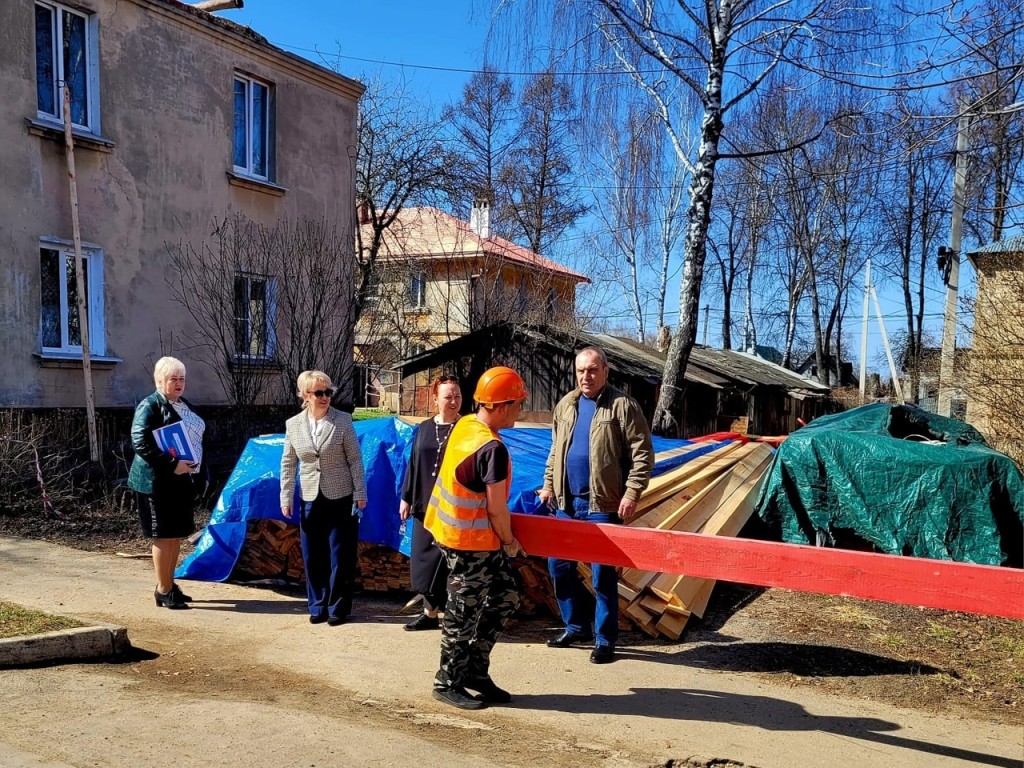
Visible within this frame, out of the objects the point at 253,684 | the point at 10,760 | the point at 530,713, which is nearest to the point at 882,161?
the point at 530,713

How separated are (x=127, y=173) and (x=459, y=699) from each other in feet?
36.1

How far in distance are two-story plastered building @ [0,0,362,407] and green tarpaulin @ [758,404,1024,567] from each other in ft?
24.5

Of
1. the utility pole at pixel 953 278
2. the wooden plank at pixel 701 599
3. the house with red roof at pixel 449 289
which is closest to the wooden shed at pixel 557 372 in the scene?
the house with red roof at pixel 449 289

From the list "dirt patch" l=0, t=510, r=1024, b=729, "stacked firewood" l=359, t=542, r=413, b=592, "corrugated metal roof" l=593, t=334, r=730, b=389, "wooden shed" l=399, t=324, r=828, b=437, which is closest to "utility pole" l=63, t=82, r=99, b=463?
"stacked firewood" l=359, t=542, r=413, b=592

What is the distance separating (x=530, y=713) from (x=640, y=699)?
655 mm

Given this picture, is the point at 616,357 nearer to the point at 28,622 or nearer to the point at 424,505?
the point at 424,505

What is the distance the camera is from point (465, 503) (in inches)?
163

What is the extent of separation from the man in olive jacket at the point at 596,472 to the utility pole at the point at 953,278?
4.02 meters

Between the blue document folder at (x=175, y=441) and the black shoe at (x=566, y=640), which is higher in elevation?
the blue document folder at (x=175, y=441)

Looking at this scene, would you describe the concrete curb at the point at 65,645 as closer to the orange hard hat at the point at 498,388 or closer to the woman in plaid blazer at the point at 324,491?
the woman in plaid blazer at the point at 324,491

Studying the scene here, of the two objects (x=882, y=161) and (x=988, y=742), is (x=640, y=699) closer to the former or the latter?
(x=988, y=742)

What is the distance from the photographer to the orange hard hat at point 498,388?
4156mm

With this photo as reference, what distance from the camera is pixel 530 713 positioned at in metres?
4.38

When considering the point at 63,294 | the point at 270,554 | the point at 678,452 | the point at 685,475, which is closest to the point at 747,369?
the point at 678,452
